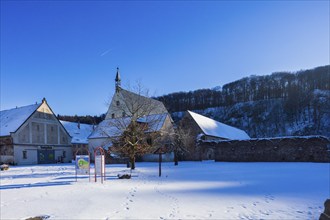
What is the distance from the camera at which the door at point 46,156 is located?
45375mm

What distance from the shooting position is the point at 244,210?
7973 mm

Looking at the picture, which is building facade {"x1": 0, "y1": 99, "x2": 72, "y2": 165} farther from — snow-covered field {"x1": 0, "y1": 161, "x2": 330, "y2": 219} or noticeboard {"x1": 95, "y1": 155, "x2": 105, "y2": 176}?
snow-covered field {"x1": 0, "y1": 161, "x2": 330, "y2": 219}

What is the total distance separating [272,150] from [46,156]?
33.4 metres

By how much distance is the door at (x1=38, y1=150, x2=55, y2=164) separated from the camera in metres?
45.4

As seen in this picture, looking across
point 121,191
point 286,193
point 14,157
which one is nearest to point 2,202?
point 121,191

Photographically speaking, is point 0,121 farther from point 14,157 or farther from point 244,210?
point 244,210

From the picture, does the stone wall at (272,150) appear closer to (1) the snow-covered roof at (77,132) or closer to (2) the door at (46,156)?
(2) the door at (46,156)

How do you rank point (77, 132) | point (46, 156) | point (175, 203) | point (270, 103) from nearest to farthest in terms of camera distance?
1. point (175, 203)
2. point (46, 156)
3. point (77, 132)
4. point (270, 103)

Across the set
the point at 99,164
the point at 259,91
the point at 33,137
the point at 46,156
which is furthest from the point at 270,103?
the point at 99,164

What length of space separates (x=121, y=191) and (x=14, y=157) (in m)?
34.4

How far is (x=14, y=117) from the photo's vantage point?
45844 mm

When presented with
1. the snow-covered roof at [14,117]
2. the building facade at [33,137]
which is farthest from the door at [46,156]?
the snow-covered roof at [14,117]

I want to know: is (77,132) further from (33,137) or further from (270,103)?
(270,103)

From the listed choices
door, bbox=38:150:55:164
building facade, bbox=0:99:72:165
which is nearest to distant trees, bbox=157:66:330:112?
building facade, bbox=0:99:72:165
